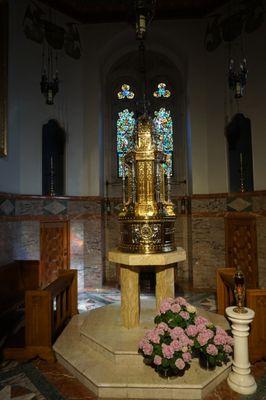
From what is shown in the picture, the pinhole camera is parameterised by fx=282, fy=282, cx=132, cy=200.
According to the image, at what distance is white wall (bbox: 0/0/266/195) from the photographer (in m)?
7.20

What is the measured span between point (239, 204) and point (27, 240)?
5598 mm

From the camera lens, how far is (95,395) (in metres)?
3.42

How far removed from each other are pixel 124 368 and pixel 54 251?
4619mm

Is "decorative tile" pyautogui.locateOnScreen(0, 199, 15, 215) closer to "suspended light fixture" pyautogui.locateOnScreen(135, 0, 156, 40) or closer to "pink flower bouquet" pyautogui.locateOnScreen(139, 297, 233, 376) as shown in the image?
"pink flower bouquet" pyautogui.locateOnScreen(139, 297, 233, 376)

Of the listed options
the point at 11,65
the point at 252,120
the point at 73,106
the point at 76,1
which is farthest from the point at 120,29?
the point at 252,120

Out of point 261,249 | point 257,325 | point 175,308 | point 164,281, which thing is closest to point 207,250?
point 261,249

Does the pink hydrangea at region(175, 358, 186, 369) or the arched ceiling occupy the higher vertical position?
the arched ceiling

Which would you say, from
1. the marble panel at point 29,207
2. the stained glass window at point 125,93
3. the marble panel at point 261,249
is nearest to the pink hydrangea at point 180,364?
the marble panel at point 261,249

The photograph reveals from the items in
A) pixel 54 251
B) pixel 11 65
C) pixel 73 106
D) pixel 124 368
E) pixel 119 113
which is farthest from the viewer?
pixel 119 113

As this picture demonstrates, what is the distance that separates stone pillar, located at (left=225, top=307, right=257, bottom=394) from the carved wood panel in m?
3.47

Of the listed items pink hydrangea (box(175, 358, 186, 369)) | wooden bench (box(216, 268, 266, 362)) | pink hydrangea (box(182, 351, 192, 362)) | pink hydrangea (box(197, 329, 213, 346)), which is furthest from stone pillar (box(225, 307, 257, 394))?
pink hydrangea (box(175, 358, 186, 369))

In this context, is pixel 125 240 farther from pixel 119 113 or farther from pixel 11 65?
pixel 119 113

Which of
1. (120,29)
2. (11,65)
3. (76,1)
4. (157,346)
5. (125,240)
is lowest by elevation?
(157,346)

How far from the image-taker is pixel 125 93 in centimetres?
978
